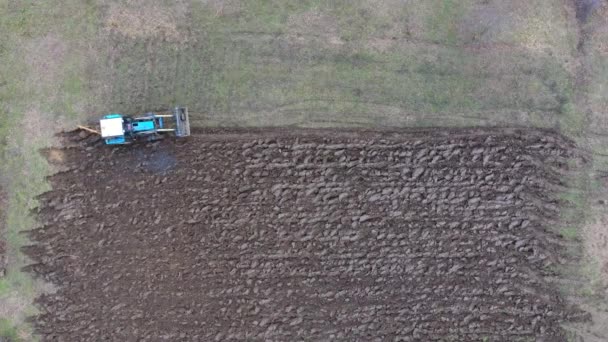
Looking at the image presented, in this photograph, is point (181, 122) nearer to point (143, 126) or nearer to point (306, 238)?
point (143, 126)

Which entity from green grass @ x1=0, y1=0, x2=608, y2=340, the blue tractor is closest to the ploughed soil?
the blue tractor

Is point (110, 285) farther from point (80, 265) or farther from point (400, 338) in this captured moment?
point (400, 338)

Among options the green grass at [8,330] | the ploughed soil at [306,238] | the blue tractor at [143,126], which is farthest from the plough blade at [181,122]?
the green grass at [8,330]

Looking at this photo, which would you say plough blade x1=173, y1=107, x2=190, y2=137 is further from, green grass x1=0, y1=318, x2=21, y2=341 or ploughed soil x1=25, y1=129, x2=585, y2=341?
green grass x1=0, y1=318, x2=21, y2=341

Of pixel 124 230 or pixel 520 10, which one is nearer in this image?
pixel 124 230

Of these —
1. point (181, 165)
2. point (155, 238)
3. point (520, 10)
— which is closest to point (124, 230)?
point (155, 238)

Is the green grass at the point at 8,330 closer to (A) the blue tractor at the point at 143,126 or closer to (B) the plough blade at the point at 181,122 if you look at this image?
(A) the blue tractor at the point at 143,126

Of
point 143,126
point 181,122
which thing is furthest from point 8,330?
point 181,122
